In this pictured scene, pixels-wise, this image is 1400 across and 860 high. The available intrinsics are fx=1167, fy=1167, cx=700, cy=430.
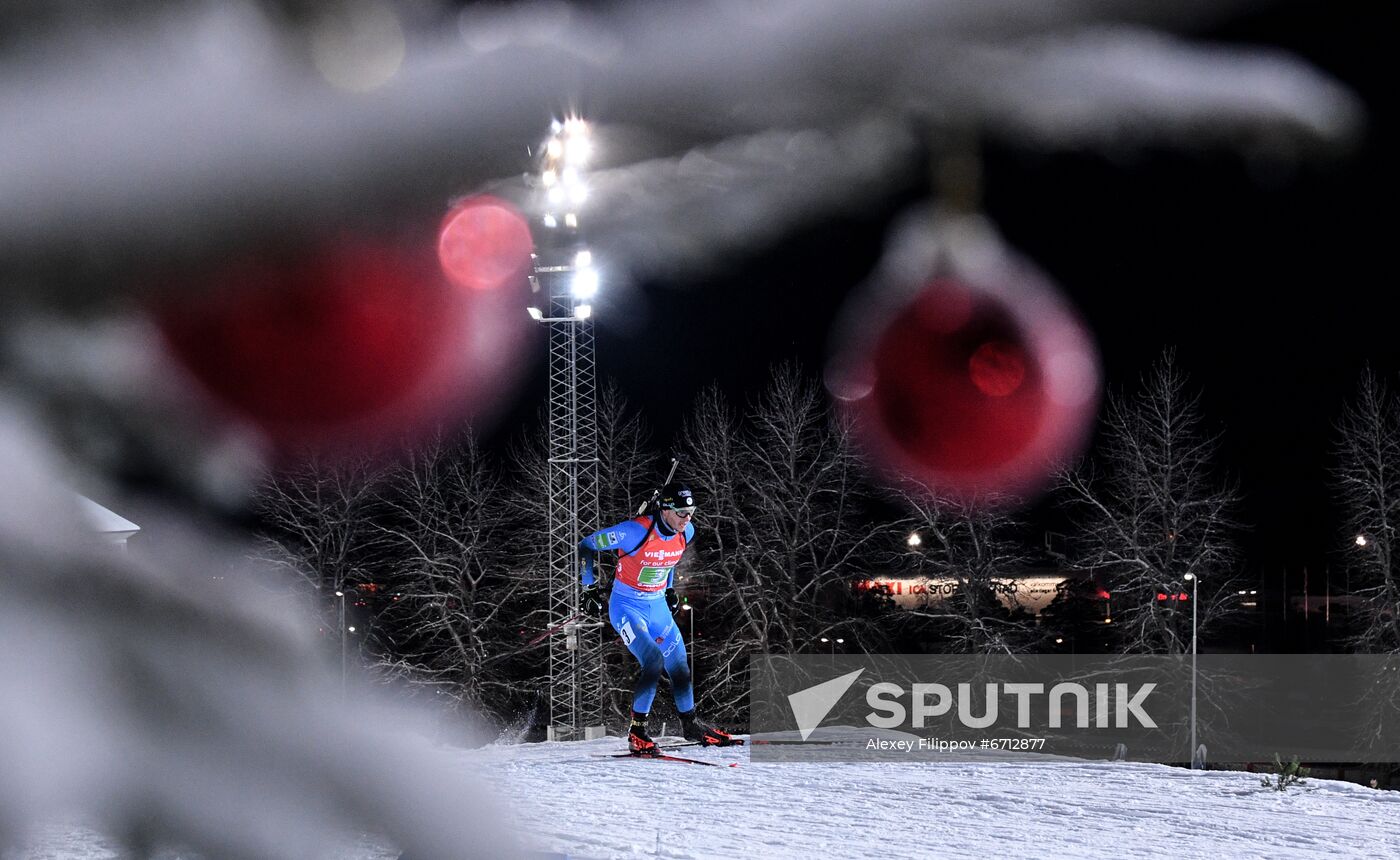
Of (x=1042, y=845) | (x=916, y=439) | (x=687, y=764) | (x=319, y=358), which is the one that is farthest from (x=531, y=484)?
(x=319, y=358)

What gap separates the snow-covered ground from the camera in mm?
6258

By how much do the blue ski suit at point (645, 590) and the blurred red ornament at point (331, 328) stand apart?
8.31 meters

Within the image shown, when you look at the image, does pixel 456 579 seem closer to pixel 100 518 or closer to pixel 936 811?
pixel 936 811

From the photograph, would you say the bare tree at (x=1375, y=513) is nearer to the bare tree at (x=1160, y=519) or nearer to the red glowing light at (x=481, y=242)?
the bare tree at (x=1160, y=519)

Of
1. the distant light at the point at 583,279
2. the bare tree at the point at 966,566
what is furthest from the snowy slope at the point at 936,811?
the bare tree at the point at 966,566

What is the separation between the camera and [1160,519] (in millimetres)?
26078

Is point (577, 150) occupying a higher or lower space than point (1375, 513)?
lower

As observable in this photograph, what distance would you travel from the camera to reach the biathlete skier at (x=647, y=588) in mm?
9461

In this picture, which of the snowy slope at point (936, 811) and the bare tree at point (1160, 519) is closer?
the snowy slope at point (936, 811)

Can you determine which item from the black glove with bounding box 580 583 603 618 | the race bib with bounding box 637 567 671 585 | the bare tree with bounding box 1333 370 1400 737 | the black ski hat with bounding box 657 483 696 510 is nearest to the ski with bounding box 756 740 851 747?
the black glove with bounding box 580 583 603 618

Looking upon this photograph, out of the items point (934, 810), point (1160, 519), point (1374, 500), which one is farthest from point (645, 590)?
point (1374, 500)

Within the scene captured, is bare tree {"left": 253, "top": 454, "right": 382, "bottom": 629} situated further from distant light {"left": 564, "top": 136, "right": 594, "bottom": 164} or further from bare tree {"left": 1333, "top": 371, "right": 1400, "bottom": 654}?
bare tree {"left": 1333, "top": 371, "right": 1400, "bottom": 654}

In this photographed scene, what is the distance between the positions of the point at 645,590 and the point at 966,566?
18.8m

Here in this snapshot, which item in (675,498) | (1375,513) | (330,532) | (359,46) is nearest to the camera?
(359,46)
